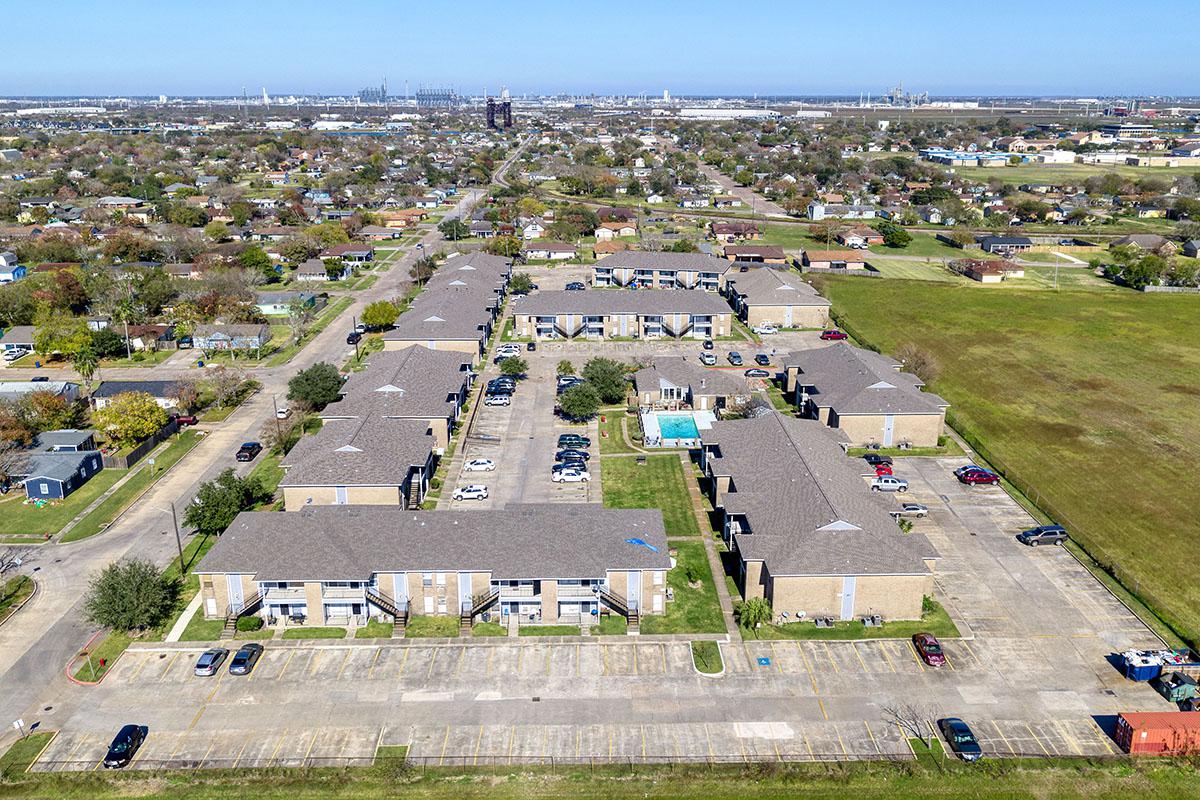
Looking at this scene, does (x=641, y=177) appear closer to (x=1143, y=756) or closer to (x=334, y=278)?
(x=334, y=278)

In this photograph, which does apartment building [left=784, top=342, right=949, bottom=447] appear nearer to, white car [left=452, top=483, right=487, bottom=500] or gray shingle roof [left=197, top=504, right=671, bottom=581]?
gray shingle roof [left=197, top=504, right=671, bottom=581]

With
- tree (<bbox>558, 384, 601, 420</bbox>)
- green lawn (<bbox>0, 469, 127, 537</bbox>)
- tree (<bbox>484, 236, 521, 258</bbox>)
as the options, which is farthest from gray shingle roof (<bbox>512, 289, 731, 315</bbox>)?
green lawn (<bbox>0, 469, 127, 537</bbox>)

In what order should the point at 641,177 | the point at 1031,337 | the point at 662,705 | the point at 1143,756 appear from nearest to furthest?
1. the point at 1143,756
2. the point at 662,705
3. the point at 1031,337
4. the point at 641,177

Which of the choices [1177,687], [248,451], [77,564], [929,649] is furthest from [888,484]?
[77,564]

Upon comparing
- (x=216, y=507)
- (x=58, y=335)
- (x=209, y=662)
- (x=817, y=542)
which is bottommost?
(x=209, y=662)

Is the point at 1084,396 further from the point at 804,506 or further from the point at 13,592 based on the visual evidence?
the point at 13,592

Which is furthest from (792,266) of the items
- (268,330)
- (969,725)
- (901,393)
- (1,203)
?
(1,203)
